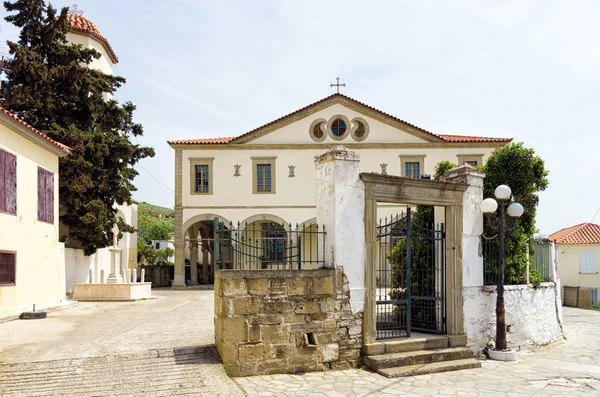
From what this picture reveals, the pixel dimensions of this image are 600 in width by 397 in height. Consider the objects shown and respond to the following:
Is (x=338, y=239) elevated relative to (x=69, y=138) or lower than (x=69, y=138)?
lower

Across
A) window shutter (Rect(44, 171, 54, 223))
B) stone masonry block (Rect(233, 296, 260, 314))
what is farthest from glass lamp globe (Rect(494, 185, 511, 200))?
window shutter (Rect(44, 171, 54, 223))

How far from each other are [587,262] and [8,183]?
30.3m

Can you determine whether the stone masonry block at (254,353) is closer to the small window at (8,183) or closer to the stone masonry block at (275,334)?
the stone masonry block at (275,334)

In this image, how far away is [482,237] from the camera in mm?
10188

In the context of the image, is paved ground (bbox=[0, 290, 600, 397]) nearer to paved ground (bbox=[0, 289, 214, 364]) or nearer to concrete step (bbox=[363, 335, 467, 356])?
paved ground (bbox=[0, 289, 214, 364])

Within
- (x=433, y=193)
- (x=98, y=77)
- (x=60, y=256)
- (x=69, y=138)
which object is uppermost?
(x=98, y=77)

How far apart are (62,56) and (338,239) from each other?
16852 millimetres

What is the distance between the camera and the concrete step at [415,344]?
26.9ft

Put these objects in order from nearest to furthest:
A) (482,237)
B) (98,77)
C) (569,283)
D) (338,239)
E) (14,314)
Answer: (338,239) < (482,237) < (14,314) < (98,77) < (569,283)

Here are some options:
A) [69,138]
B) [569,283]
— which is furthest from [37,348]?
[569,283]

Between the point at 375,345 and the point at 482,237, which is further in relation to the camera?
the point at 482,237

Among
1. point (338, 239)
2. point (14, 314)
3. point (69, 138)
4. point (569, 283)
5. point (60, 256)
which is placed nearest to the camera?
point (338, 239)

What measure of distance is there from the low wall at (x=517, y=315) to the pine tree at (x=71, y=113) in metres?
15.0

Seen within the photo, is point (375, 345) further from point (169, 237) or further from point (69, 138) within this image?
point (169, 237)
